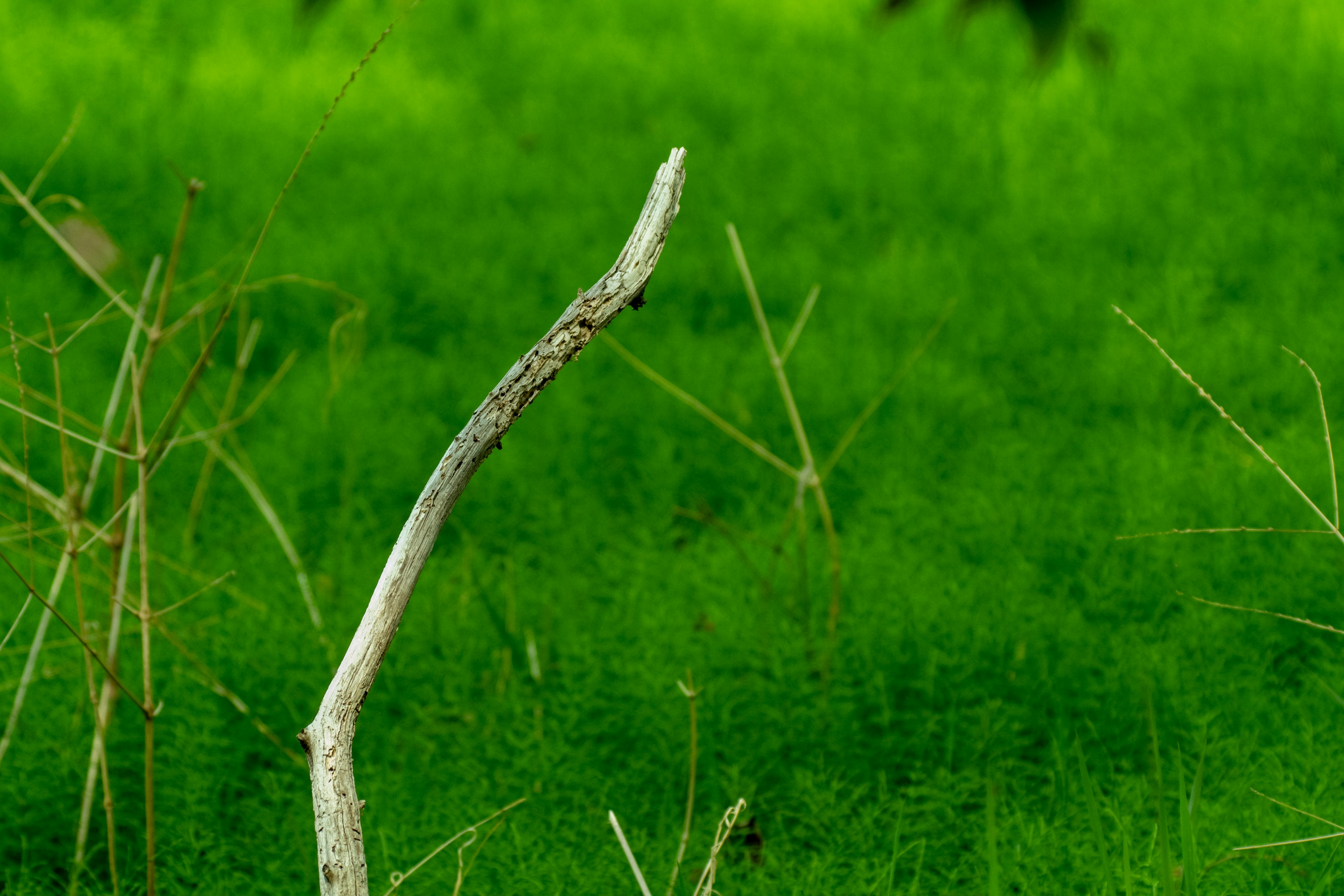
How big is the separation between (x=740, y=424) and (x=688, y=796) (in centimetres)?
137

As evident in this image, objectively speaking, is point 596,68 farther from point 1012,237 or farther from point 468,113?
point 1012,237

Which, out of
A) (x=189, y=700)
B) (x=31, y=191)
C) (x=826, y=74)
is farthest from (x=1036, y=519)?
(x=826, y=74)

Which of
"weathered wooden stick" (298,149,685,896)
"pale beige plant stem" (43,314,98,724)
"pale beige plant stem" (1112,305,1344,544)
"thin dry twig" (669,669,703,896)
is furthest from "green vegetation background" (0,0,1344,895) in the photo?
"weathered wooden stick" (298,149,685,896)

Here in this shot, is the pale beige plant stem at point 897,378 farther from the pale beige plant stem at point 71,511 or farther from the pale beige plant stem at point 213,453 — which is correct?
the pale beige plant stem at point 71,511

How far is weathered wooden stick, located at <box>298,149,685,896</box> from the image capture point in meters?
1.07

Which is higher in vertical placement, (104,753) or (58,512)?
(58,512)

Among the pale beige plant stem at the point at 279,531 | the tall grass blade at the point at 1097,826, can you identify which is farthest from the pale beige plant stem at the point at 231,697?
the tall grass blade at the point at 1097,826

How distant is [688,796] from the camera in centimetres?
200

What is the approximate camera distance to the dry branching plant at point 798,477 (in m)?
2.06

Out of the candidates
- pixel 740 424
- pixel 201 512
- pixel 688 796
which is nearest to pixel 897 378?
pixel 740 424

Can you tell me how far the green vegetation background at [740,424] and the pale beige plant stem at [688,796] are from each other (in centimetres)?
4

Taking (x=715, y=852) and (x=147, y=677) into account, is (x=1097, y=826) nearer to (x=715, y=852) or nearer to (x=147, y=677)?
(x=715, y=852)

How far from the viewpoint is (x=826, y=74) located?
475 cm

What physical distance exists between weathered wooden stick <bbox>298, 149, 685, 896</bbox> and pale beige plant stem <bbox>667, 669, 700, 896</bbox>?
46 cm
